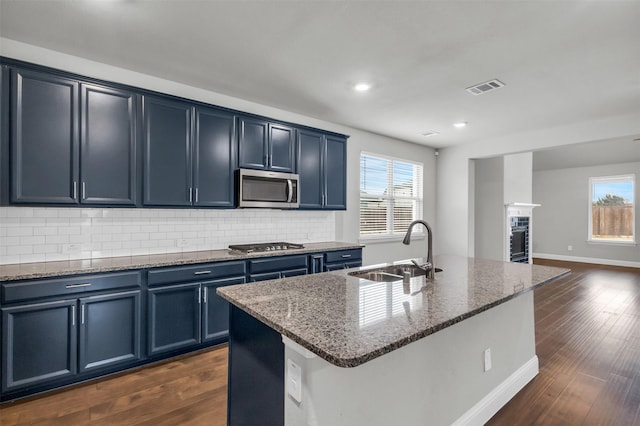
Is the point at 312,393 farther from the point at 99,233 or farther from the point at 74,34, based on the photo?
the point at 74,34

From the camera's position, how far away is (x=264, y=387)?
143 cm

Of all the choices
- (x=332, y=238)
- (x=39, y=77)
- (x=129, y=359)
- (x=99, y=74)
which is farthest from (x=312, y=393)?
(x=332, y=238)

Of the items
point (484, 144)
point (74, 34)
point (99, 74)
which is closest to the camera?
point (74, 34)

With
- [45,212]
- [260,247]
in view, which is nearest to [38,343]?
[45,212]

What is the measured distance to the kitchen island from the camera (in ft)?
3.70

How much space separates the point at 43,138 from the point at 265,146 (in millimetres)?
1903

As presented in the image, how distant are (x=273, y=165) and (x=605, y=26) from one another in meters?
2.98

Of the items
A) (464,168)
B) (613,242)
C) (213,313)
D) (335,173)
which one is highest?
(464,168)

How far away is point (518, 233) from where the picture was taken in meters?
6.42

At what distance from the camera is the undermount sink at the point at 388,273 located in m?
2.21

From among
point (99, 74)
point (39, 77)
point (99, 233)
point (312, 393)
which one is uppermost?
point (99, 74)

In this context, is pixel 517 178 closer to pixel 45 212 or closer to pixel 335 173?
pixel 335 173

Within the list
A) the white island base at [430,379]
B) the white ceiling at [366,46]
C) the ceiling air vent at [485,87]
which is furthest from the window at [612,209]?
the white island base at [430,379]

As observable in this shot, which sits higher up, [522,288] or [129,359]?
[522,288]
